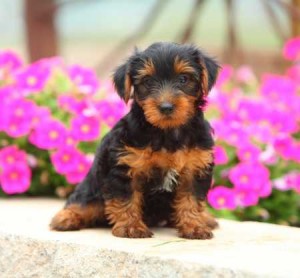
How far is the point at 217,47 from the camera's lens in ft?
36.5

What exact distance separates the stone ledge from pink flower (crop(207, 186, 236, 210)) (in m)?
0.94

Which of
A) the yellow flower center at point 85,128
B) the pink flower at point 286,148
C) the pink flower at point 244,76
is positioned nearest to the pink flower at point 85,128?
the yellow flower center at point 85,128

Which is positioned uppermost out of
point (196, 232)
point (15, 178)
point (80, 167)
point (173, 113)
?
point (173, 113)

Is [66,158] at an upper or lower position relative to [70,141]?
lower

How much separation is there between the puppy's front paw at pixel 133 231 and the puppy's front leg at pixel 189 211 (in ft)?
0.80

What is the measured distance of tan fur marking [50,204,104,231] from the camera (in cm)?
551

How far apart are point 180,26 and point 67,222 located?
5959mm

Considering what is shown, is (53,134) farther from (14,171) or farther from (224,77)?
(224,77)

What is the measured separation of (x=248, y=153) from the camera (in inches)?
283

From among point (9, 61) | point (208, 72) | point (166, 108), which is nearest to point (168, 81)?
point (166, 108)

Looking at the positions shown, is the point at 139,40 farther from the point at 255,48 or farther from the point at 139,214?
the point at 139,214

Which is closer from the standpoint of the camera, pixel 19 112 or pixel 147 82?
pixel 147 82

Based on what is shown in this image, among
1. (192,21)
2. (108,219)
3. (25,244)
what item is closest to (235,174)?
(108,219)

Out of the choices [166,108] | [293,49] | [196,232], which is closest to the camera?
[166,108]
